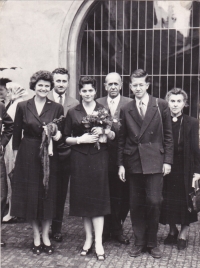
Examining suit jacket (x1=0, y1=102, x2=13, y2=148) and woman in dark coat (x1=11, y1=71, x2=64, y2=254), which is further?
suit jacket (x1=0, y1=102, x2=13, y2=148)

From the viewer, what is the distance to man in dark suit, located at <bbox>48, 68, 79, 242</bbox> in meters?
5.89

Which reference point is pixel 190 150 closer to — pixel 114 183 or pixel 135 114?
pixel 135 114

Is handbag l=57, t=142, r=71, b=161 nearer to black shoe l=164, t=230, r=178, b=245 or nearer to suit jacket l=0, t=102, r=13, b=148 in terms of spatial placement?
suit jacket l=0, t=102, r=13, b=148

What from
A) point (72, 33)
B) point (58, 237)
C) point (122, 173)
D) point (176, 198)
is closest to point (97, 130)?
point (122, 173)

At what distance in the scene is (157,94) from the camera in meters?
9.06

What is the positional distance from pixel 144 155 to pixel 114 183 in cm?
80

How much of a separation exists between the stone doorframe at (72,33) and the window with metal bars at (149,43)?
28cm

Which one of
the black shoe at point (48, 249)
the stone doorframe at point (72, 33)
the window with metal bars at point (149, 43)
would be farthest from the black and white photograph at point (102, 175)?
the window with metal bars at point (149, 43)

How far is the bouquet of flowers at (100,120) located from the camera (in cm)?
514

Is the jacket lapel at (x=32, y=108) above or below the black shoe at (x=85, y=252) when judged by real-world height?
above

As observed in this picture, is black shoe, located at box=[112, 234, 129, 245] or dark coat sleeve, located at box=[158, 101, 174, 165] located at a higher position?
dark coat sleeve, located at box=[158, 101, 174, 165]

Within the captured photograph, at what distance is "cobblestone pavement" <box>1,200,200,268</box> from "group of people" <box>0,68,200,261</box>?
0.12 meters

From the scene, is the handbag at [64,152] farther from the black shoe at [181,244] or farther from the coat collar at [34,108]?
the black shoe at [181,244]

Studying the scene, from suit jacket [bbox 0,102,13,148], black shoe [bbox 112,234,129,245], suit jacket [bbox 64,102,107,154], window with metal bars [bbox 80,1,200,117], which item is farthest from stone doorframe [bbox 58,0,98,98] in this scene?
black shoe [bbox 112,234,129,245]
